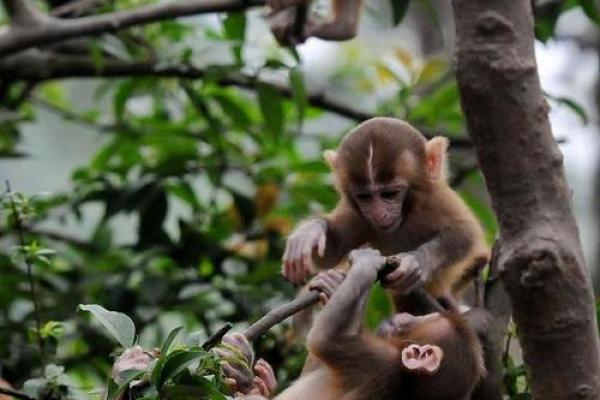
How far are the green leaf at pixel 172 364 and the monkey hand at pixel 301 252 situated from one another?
1284 mm

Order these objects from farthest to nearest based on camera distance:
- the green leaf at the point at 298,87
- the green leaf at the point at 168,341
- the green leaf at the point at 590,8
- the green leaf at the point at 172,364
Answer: the green leaf at the point at 298,87
the green leaf at the point at 590,8
the green leaf at the point at 168,341
the green leaf at the point at 172,364

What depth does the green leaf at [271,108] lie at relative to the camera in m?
6.23

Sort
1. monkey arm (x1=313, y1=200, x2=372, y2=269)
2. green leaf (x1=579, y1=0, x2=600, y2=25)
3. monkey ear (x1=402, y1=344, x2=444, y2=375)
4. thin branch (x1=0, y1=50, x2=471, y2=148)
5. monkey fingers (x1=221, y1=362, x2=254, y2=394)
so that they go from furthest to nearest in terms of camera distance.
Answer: thin branch (x1=0, y1=50, x2=471, y2=148) → green leaf (x1=579, y1=0, x2=600, y2=25) → monkey arm (x1=313, y1=200, x2=372, y2=269) → monkey ear (x1=402, y1=344, x2=444, y2=375) → monkey fingers (x1=221, y1=362, x2=254, y2=394)

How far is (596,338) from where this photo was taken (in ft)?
Result: 10.7

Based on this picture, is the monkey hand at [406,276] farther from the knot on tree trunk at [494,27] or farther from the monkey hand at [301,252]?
the knot on tree trunk at [494,27]

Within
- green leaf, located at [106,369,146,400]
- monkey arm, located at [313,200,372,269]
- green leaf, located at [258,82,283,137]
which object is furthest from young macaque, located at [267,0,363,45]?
green leaf, located at [106,369,146,400]

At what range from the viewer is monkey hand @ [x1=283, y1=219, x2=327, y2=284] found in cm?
431

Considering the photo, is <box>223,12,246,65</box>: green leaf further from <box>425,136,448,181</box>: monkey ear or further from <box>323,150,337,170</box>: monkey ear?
<box>425,136,448,181</box>: monkey ear

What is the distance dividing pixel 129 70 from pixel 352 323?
310cm

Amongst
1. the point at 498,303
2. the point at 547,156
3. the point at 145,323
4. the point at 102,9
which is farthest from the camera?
the point at 102,9

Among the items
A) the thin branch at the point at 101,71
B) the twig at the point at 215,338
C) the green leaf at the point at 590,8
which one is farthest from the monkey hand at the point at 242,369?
the thin branch at the point at 101,71

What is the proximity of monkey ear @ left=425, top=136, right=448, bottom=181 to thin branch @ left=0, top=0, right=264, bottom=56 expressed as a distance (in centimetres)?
139

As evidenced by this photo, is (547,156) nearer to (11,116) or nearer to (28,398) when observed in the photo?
(28,398)

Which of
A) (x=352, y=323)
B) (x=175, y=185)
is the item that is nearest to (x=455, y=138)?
(x=175, y=185)
